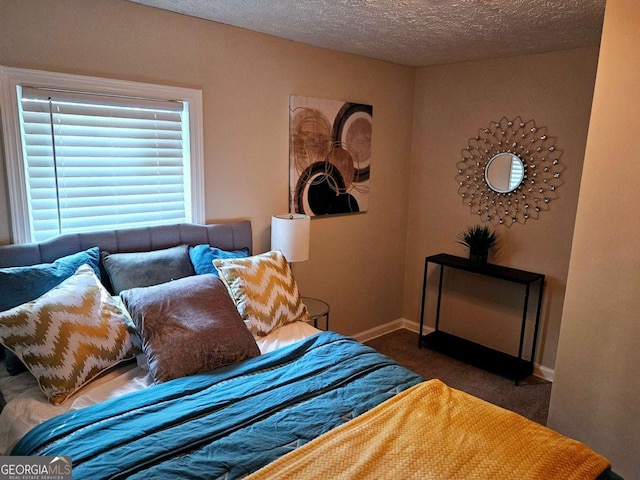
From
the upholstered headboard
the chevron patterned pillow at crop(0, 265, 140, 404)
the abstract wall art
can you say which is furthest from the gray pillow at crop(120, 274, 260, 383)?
the abstract wall art

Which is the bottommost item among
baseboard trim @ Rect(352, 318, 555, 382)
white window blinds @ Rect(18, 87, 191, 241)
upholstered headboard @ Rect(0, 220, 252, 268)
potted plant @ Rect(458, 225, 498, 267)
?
baseboard trim @ Rect(352, 318, 555, 382)

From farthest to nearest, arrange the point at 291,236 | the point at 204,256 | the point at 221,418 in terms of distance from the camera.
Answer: the point at 291,236 → the point at 204,256 → the point at 221,418

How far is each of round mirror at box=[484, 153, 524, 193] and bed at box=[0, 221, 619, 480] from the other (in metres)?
2.02

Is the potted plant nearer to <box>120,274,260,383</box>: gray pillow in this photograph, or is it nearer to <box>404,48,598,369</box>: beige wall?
<box>404,48,598,369</box>: beige wall

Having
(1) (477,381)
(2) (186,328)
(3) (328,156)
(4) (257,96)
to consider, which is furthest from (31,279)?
(1) (477,381)

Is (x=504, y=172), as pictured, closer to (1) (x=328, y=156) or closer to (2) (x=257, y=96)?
(1) (x=328, y=156)

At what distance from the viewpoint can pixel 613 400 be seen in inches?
85.4

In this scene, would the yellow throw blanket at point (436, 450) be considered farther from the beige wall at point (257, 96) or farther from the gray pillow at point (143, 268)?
the beige wall at point (257, 96)

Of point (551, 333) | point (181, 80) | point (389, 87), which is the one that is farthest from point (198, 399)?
point (389, 87)

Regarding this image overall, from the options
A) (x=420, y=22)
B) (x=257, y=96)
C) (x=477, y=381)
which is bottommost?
(x=477, y=381)

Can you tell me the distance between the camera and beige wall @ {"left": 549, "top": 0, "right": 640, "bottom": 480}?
6.53 ft

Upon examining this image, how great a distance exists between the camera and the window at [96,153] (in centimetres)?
214

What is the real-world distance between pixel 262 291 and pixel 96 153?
1.16m

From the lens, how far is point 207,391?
1737mm
